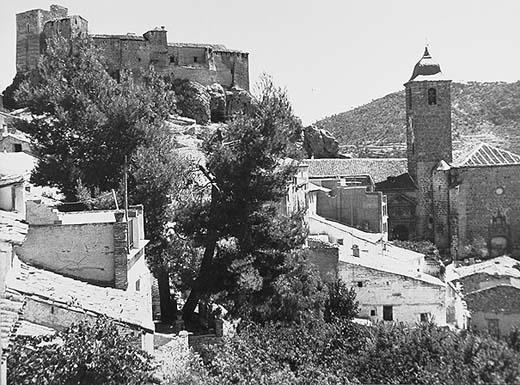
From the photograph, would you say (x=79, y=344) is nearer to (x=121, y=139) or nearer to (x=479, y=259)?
(x=121, y=139)

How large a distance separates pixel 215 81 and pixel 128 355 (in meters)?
41.6

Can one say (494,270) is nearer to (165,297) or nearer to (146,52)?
(165,297)

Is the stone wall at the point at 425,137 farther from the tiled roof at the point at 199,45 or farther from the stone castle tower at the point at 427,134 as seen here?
the tiled roof at the point at 199,45

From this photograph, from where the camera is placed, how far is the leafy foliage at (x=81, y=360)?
321 inches

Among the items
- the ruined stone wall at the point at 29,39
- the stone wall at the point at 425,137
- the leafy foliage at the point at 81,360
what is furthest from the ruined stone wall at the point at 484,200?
the leafy foliage at the point at 81,360

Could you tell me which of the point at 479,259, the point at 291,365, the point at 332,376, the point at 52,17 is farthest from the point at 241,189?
the point at 52,17

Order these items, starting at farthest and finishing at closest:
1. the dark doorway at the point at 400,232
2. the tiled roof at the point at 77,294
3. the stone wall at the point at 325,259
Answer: the dark doorway at the point at 400,232 → the stone wall at the point at 325,259 → the tiled roof at the point at 77,294

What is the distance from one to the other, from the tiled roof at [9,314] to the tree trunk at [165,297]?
7.15m

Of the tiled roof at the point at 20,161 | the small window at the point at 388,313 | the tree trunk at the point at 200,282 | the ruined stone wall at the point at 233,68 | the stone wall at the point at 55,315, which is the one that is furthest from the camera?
the ruined stone wall at the point at 233,68

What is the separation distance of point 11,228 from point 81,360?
72.7 inches

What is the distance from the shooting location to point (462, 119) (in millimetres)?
56094

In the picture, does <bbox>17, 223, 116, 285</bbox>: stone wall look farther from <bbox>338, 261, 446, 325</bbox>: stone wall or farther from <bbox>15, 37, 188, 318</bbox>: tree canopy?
<bbox>338, 261, 446, 325</bbox>: stone wall

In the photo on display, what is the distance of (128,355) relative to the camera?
859 cm

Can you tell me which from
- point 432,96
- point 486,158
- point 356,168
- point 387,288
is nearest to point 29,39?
point 356,168
